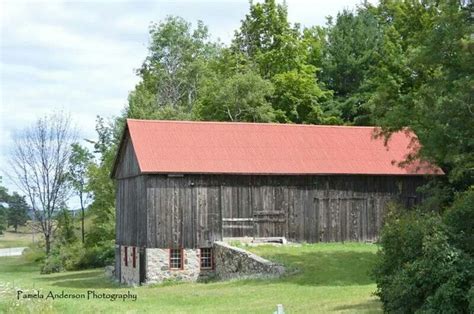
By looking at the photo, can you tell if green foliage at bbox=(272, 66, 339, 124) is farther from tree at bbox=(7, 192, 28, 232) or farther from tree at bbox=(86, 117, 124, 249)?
tree at bbox=(7, 192, 28, 232)

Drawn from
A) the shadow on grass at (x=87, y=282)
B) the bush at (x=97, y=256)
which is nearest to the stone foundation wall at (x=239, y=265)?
the shadow on grass at (x=87, y=282)

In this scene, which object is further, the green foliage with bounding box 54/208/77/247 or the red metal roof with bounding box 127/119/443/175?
the green foliage with bounding box 54/208/77/247

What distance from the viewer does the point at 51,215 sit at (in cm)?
6819

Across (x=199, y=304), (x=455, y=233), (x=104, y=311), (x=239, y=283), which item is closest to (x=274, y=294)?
(x=199, y=304)

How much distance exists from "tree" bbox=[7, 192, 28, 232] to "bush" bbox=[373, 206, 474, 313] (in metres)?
59.8

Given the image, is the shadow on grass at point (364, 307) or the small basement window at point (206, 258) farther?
the small basement window at point (206, 258)

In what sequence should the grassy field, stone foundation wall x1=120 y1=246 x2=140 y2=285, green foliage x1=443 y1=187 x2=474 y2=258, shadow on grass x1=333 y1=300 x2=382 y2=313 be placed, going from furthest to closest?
the grassy field
stone foundation wall x1=120 y1=246 x2=140 y2=285
shadow on grass x1=333 y1=300 x2=382 y2=313
green foliage x1=443 y1=187 x2=474 y2=258

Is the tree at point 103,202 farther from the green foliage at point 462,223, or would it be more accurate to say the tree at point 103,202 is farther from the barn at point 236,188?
the green foliage at point 462,223

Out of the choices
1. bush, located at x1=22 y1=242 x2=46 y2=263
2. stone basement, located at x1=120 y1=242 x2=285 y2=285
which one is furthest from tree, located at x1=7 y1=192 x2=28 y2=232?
stone basement, located at x1=120 y1=242 x2=285 y2=285

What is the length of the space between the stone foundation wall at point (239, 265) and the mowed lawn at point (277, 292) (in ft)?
2.59

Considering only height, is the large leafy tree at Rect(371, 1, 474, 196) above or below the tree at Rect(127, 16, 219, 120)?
below

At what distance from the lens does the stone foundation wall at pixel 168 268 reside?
36.1 metres

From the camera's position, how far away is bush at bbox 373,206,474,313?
47.1ft

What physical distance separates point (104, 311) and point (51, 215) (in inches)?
2031
